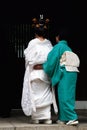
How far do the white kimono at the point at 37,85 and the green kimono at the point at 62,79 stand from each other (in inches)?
7.1

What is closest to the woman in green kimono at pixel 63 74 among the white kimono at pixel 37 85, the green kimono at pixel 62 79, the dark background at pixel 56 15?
the green kimono at pixel 62 79

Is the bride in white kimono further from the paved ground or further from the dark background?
the dark background

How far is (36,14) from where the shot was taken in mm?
12844

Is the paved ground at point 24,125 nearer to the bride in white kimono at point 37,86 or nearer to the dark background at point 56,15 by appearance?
the bride in white kimono at point 37,86

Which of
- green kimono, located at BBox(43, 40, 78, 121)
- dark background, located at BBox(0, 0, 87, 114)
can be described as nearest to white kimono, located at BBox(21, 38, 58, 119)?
green kimono, located at BBox(43, 40, 78, 121)

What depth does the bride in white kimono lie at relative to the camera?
10.4m

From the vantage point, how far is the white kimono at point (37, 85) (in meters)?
10.4

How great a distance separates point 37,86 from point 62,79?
0.54 meters

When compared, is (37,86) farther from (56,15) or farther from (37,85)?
(56,15)

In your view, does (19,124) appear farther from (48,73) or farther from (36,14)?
(36,14)

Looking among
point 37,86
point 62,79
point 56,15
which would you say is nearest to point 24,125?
point 37,86

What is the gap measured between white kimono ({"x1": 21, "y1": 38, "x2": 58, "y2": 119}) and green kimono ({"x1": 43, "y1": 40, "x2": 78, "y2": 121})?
182 millimetres

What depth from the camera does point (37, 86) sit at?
10492 mm

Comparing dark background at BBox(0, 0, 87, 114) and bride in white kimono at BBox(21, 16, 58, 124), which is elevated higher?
dark background at BBox(0, 0, 87, 114)
